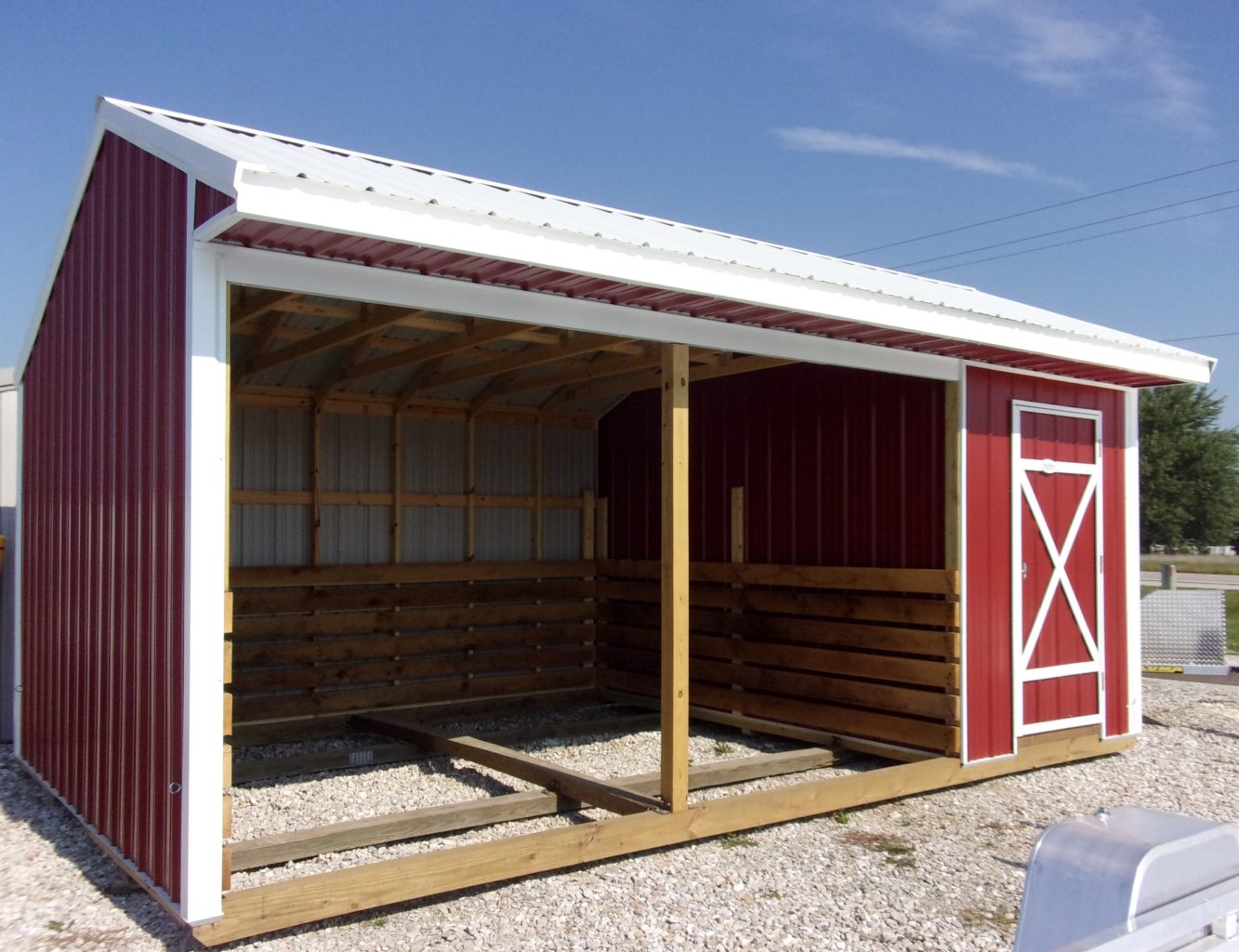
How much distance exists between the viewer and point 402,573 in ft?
28.6

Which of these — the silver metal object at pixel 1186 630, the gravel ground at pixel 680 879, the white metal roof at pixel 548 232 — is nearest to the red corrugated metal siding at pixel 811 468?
the white metal roof at pixel 548 232

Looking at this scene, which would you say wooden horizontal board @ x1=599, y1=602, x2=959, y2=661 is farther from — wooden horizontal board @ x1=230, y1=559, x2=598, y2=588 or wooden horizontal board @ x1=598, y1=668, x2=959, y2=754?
wooden horizontal board @ x1=230, y1=559, x2=598, y2=588

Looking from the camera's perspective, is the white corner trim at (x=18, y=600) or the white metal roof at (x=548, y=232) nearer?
the white metal roof at (x=548, y=232)

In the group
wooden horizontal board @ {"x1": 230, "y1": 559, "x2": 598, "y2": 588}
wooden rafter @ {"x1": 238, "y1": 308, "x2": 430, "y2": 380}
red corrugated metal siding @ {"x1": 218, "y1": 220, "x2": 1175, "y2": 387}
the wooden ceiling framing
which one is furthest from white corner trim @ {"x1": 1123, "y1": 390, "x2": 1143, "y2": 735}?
wooden rafter @ {"x1": 238, "y1": 308, "x2": 430, "y2": 380}

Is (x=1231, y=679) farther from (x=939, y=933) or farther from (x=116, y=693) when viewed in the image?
(x=116, y=693)

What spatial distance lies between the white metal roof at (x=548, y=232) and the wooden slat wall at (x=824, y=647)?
5.76 ft

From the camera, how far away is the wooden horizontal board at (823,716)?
6926 millimetres

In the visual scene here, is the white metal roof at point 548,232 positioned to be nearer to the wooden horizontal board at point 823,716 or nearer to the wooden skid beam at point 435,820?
the wooden horizontal board at point 823,716


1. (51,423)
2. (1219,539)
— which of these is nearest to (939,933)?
(51,423)

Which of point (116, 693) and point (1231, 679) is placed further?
point (1231, 679)

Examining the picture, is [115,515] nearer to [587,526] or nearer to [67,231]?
[67,231]

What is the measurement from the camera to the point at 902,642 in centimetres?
709

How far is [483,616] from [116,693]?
4.37m

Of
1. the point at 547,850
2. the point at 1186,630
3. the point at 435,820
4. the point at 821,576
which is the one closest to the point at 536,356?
the point at 821,576
